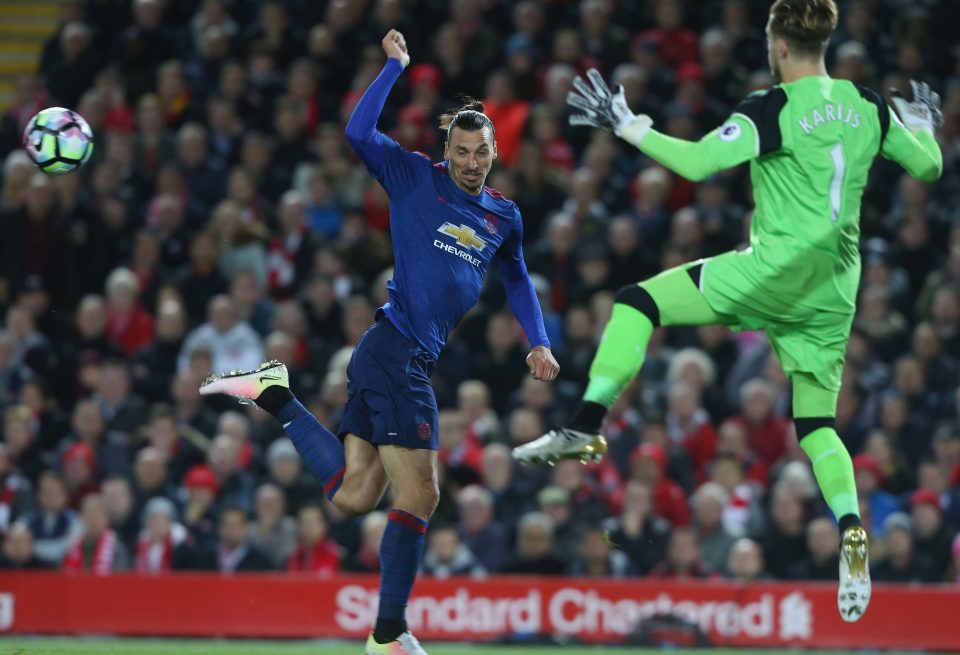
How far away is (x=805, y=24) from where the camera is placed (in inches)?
281

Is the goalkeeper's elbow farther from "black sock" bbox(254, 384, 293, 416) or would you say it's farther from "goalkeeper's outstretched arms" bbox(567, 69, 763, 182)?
"black sock" bbox(254, 384, 293, 416)

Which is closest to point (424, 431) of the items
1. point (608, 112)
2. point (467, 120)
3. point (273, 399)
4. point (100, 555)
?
point (273, 399)

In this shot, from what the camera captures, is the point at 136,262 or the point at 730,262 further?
the point at 136,262

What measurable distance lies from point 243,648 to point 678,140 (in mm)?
5025

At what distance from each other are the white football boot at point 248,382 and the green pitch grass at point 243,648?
5.54ft

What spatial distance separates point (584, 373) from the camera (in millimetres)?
12898

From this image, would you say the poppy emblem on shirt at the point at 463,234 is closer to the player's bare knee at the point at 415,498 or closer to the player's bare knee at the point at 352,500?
the player's bare knee at the point at 415,498

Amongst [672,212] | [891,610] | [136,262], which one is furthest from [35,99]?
[891,610]

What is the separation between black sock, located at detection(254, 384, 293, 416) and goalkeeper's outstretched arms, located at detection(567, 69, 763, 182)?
2197mm

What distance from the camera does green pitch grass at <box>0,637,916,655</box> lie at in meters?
9.24

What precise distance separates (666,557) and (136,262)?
550cm

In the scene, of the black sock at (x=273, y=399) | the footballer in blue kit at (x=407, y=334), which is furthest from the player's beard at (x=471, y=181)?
the black sock at (x=273, y=399)

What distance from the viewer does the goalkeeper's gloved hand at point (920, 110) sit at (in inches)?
297

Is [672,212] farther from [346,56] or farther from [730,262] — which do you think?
[730,262]
